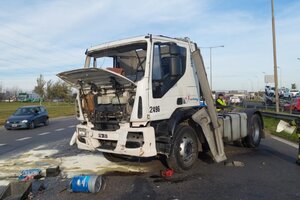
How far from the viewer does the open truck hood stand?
6647mm

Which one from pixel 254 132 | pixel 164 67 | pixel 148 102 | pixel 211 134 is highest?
pixel 164 67

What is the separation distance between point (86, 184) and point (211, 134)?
3.28 meters

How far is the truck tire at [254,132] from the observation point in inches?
417

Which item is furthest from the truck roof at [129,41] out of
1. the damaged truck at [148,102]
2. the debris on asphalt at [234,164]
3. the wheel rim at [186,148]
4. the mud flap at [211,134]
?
the debris on asphalt at [234,164]

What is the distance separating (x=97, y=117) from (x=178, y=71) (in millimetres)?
2002

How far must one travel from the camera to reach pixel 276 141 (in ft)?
39.8

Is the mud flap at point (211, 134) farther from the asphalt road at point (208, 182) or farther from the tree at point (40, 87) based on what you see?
the tree at point (40, 87)

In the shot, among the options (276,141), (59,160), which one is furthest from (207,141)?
(276,141)

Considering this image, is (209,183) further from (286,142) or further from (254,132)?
(286,142)

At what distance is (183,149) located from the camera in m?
7.41

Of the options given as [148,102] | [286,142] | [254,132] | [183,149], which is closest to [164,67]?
[148,102]

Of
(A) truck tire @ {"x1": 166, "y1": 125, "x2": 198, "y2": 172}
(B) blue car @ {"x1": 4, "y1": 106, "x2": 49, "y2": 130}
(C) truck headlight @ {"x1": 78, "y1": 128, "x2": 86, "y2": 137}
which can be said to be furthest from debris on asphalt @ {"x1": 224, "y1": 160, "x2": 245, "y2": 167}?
(B) blue car @ {"x1": 4, "y1": 106, "x2": 49, "y2": 130}

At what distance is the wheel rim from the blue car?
1549cm

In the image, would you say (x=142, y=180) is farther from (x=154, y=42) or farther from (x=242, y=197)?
(x=154, y=42)
